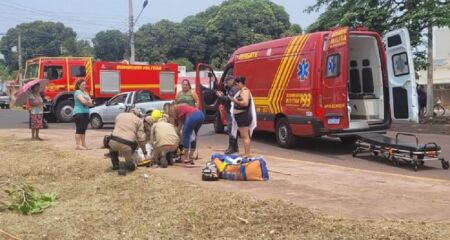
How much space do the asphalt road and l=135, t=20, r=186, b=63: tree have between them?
171 feet

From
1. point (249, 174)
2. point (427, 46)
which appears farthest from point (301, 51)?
point (427, 46)

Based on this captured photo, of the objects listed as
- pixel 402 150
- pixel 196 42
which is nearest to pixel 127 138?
pixel 402 150

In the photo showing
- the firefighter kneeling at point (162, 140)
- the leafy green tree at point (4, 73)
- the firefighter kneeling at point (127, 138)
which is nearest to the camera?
the firefighter kneeling at point (127, 138)

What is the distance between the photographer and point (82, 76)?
25.3 metres

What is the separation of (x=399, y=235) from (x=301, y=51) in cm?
757

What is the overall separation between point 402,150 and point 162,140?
4.12 meters

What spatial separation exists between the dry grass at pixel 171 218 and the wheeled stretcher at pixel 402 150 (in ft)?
13.4

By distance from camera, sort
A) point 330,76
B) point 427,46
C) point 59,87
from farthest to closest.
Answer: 1. point 59,87
2. point 427,46
3. point 330,76

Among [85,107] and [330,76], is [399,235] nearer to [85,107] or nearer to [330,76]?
[330,76]

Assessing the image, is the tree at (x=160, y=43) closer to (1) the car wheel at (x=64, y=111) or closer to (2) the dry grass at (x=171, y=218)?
(1) the car wheel at (x=64, y=111)

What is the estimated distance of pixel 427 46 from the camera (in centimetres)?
2234

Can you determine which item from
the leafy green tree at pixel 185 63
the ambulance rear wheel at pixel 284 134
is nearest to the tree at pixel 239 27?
the leafy green tree at pixel 185 63

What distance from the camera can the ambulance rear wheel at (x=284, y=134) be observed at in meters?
13.3

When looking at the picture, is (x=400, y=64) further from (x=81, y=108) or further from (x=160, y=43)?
(x=160, y=43)
